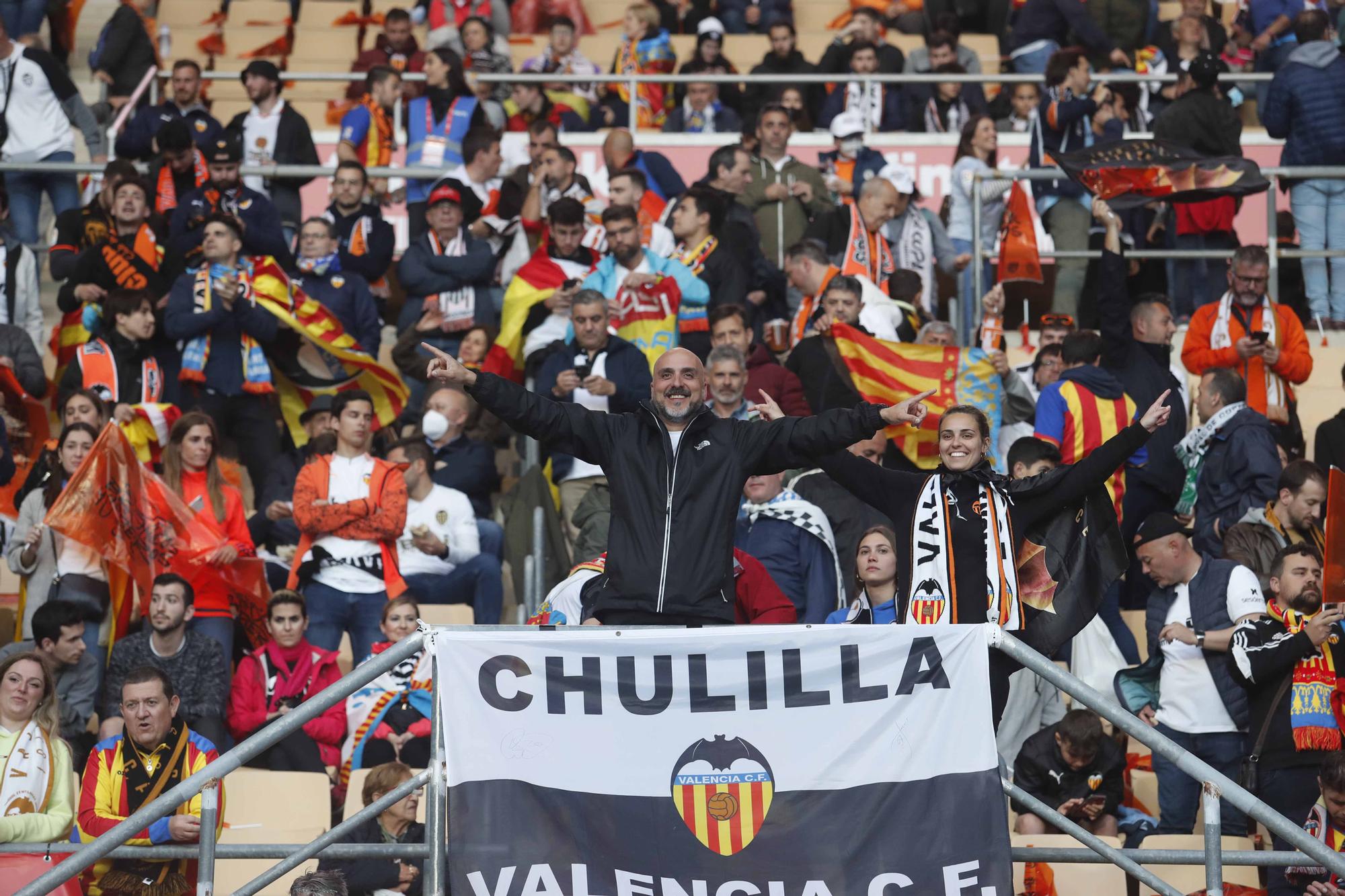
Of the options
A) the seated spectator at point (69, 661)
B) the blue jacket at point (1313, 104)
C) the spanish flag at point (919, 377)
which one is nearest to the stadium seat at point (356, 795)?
the seated spectator at point (69, 661)

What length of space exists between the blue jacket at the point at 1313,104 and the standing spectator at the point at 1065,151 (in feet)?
4.26

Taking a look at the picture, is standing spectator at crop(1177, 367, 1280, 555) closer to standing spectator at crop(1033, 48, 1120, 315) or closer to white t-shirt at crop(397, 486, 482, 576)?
standing spectator at crop(1033, 48, 1120, 315)

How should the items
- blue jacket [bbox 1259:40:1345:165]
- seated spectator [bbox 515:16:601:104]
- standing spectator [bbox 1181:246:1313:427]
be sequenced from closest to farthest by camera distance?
standing spectator [bbox 1181:246:1313:427] < blue jacket [bbox 1259:40:1345:165] < seated spectator [bbox 515:16:601:104]

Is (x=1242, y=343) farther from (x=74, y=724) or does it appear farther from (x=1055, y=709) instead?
(x=74, y=724)

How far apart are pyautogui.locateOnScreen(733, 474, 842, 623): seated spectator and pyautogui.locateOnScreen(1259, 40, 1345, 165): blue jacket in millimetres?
5786

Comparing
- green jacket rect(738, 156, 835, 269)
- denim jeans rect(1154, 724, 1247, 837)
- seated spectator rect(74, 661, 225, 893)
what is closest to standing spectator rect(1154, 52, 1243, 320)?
green jacket rect(738, 156, 835, 269)

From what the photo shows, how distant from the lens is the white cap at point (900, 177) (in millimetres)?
13906

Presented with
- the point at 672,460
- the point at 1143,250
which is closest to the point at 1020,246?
the point at 1143,250

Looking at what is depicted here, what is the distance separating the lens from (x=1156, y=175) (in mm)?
12211

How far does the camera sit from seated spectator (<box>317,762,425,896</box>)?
8125mm

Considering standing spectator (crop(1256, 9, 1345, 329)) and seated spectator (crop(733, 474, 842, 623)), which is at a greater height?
standing spectator (crop(1256, 9, 1345, 329))

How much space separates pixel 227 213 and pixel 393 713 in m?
3.99

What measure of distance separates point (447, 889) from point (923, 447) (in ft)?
16.4

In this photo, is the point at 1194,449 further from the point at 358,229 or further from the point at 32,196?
the point at 32,196
